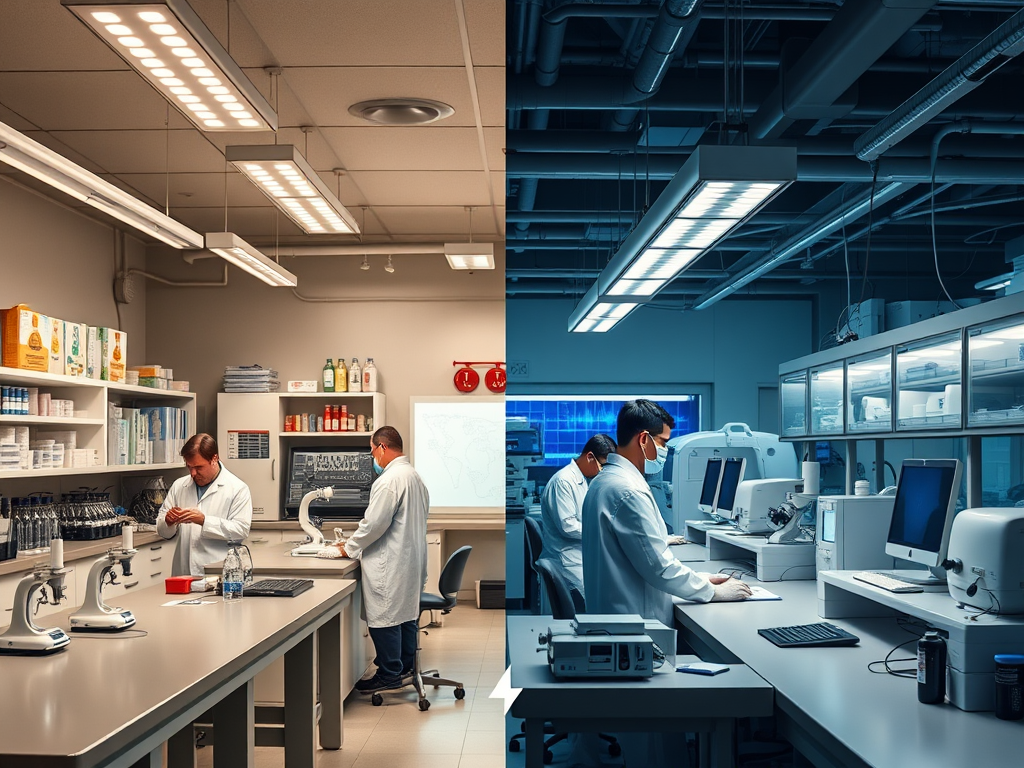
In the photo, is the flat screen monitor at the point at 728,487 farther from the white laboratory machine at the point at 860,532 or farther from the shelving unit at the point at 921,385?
the white laboratory machine at the point at 860,532

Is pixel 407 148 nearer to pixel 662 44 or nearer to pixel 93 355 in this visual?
pixel 662 44

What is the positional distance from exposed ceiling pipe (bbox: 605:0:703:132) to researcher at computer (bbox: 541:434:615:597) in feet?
4.57

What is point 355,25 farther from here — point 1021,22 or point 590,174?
point 1021,22

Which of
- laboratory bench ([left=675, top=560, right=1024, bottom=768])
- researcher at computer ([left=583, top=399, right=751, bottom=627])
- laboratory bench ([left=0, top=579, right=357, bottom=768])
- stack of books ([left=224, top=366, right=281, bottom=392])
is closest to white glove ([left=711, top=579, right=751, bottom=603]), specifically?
researcher at computer ([left=583, top=399, right=751, bottom=627])

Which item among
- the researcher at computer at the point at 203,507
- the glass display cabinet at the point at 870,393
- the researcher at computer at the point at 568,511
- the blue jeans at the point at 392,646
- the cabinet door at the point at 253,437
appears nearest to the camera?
the glass display cabinet at the point at 870,393

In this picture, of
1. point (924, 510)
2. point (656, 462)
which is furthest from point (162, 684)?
point (924, 510)

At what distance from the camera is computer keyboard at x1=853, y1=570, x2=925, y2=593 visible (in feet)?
9.45

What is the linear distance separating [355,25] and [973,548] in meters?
2.91

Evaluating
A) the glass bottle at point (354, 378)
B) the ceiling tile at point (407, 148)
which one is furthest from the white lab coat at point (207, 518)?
the glass bottle at point (354, 378)

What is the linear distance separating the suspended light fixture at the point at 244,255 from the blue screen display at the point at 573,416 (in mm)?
2290

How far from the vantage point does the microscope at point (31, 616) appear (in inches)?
109

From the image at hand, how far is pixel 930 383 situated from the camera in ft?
11.0

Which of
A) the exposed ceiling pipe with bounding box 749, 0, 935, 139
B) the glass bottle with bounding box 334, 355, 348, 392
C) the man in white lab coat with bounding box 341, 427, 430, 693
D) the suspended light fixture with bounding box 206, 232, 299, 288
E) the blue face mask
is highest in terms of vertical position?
the exposed ceiling pipe with bounding box 749, 0, 935, 139

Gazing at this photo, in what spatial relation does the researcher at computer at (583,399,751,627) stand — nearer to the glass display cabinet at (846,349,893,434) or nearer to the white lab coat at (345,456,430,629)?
the glass display cabinet at (846,349,893,434)
